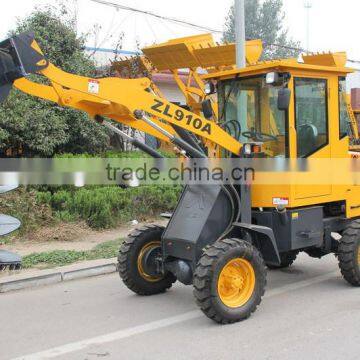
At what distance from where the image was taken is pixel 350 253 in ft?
20.5

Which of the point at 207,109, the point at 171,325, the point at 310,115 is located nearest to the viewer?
the point at 171,325

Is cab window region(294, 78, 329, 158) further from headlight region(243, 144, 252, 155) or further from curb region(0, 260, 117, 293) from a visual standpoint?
curb region(0, 260, 117, 293)

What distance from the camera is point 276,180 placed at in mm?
5980

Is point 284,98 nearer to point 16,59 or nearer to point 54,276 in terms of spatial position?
point 16,59

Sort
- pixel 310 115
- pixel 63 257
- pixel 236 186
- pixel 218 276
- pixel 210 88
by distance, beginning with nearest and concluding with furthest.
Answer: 1. pixel 218 276
2. pixel 236 186
3. pixel 310 115
4. pixel 210 88
5. pixel 63 257

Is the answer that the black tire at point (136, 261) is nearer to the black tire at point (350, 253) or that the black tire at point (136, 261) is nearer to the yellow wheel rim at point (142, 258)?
the yellow wheel rim at point (142, 258)

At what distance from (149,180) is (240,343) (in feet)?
23.5

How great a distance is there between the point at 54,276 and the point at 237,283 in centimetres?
292

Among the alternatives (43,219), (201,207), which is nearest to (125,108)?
(201,207)

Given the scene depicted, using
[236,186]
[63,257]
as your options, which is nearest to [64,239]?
[63,257]

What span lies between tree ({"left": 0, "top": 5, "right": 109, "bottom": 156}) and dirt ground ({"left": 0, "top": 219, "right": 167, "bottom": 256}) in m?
2.61

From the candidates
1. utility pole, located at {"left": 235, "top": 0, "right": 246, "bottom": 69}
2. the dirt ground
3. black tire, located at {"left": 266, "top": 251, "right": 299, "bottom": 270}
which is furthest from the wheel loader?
utility pole, located at {"left": 235, "top": 0, "right": 246, "bottom": 69}

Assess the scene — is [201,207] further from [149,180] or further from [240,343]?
[149,180]

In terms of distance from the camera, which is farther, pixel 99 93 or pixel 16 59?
pixel 99 93
